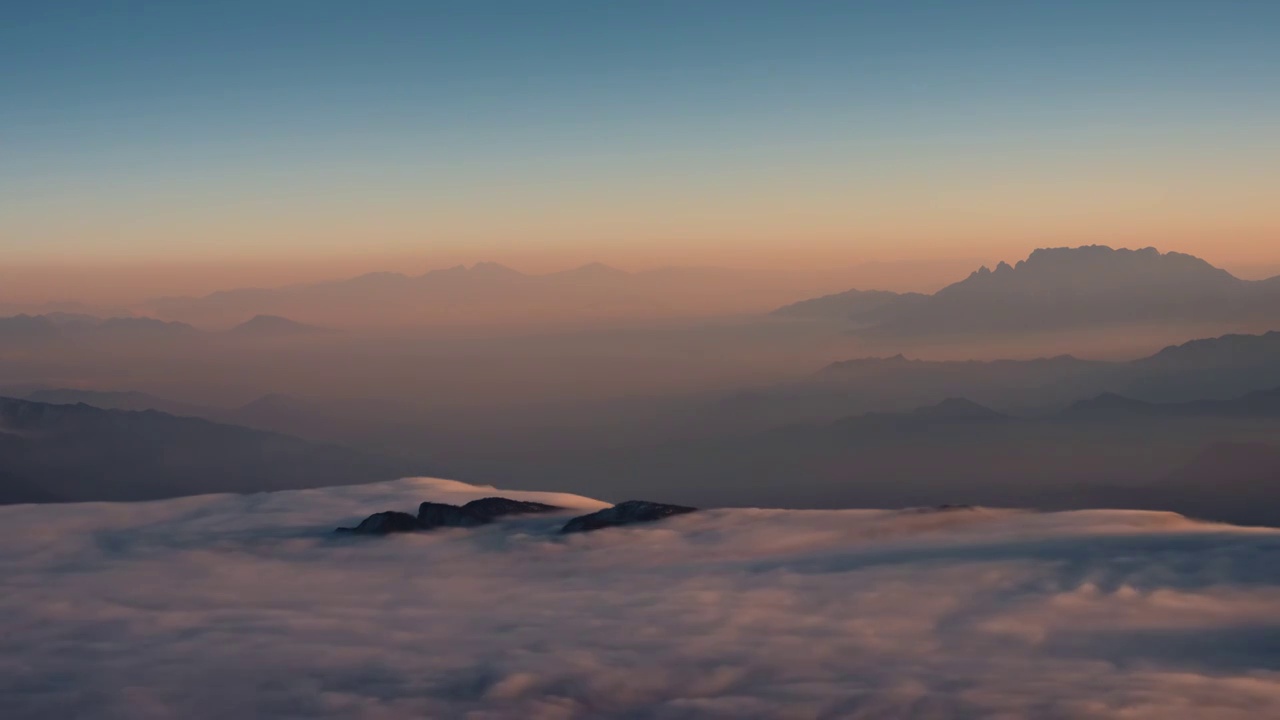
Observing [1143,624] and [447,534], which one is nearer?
[1143,624]

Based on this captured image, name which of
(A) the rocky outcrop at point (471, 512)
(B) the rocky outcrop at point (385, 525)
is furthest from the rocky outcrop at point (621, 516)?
(B) the rocky outcrop at point (385, 525)

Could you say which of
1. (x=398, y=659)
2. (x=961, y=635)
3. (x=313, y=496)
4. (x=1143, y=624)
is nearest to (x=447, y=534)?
(x=313, y=496)

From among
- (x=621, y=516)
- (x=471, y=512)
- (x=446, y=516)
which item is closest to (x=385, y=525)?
(x=446, y=516)

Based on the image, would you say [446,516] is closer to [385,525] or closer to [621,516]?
[385,525]

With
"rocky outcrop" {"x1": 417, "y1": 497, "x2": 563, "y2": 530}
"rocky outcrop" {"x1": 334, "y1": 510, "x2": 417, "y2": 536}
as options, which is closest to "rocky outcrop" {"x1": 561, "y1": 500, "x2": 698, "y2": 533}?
"rocky outcrop" {"x1": 417, "y1": 497, "x2": 563, "y2": 530}

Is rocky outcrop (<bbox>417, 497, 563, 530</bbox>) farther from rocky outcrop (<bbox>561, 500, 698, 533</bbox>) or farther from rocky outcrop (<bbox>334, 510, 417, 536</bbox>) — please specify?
rocky outcrop (<bbox>561, 500, 698, 533</bbox>)

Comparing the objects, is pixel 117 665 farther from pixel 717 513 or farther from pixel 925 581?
pixel 717 513
